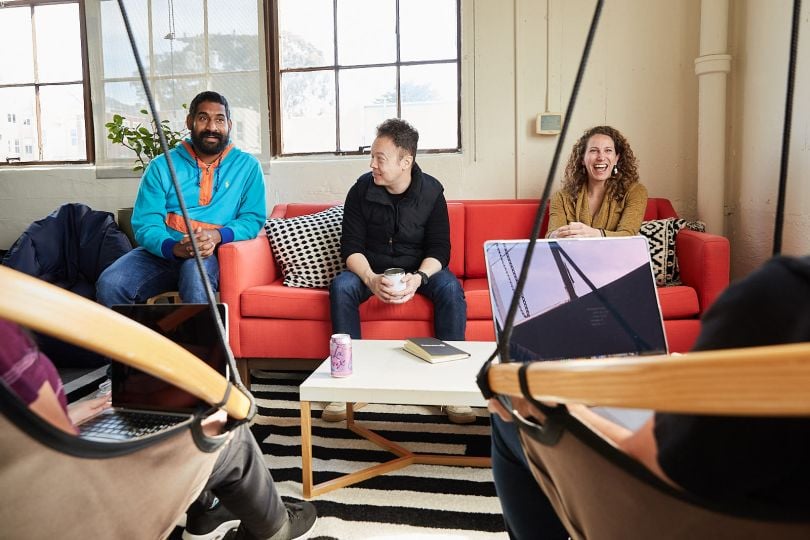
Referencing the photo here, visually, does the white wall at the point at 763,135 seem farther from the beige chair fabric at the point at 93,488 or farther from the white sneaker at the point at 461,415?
the beige chair fabric at the point at 93,488

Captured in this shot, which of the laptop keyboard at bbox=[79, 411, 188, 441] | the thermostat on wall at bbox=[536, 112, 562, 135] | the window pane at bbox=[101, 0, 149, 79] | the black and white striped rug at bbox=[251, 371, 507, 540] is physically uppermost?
the window pane at bbox=[101, 0, 149, 79]

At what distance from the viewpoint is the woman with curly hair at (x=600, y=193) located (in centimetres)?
285

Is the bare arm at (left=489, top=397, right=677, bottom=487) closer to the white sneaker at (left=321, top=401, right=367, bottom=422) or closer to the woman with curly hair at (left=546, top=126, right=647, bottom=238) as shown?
the white sneaker at (left=321, top=401, right=367, bottom=422)

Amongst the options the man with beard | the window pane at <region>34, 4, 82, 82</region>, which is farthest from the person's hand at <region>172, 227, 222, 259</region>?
the window pane at <region>34, 4, 82, 82</region>

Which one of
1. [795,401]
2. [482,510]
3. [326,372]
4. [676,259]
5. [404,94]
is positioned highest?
[404,94]

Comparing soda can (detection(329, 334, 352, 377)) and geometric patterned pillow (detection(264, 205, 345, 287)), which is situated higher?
geometric patterned pillow (detection(264, 205, 345, 287))

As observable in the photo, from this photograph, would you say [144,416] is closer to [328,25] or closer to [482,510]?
[482,510]

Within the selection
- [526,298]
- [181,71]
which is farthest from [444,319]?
[181,71]

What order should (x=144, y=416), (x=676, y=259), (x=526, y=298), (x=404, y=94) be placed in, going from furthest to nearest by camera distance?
(x=404, y=94)
(x=676, y=259)
(x=526, y=298)
(x=144, y=416)

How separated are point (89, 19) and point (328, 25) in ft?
5.01

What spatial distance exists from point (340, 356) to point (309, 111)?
2.44 m

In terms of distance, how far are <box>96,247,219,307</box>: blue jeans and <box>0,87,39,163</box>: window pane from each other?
2016mm

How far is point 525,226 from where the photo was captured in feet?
10.4

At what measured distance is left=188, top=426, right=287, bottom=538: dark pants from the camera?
1.03 meters
